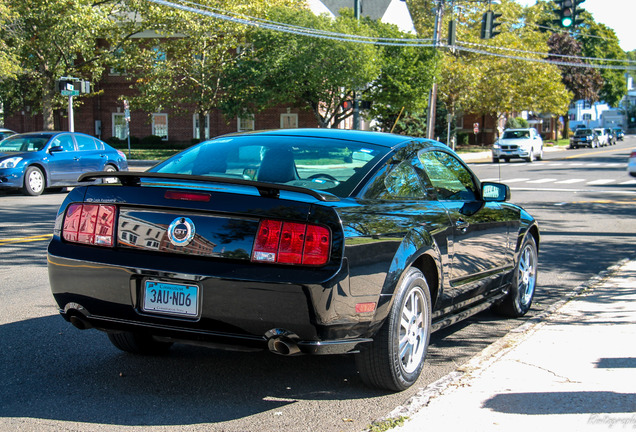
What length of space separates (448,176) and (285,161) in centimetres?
147

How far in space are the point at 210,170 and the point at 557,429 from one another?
2.60 m

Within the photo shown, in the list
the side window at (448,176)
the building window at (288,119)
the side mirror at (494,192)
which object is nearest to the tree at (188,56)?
the building window at (288,119)

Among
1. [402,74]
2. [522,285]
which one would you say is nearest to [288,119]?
[402,74]

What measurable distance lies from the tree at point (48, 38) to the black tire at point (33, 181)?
1573cm

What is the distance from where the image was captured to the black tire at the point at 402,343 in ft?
13.6

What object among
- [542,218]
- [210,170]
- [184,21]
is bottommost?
[542,218]

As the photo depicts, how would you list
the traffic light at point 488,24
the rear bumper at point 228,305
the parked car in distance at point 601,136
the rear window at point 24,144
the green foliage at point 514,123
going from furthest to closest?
the parked car in distance at point 601,136
the green foliage at point 514,123
the traffic light at point 488,24
the rear window at point 24,144
the rear bumper at point 228,305

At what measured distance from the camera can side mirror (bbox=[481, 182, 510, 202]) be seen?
5812 millimetres

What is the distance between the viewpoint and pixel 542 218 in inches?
568

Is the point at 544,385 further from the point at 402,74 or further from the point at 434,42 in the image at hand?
the point at 402,74

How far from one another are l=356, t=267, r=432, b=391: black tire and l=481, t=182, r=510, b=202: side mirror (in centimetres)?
155

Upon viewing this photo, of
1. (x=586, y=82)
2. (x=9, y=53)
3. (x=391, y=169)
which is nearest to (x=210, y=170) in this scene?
(x=391, y=169)

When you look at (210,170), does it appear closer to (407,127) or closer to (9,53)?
(9,53)

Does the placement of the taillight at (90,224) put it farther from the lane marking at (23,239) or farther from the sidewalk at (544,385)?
the lane marking at (23,239)
